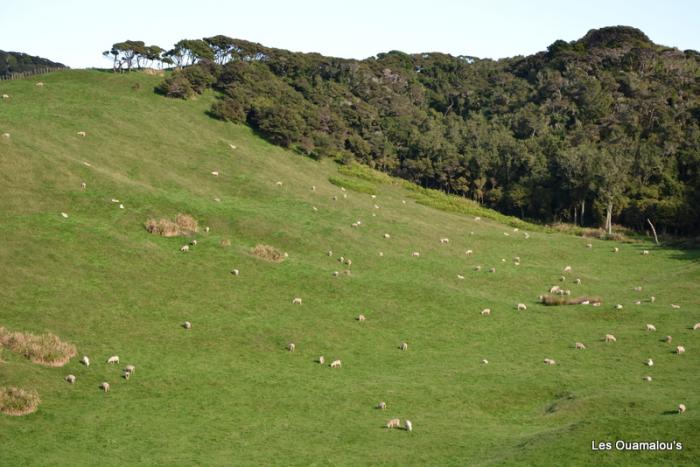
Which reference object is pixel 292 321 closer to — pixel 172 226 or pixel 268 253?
pixel 268 253

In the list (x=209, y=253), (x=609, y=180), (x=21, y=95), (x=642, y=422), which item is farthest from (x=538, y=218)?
(x=642, y=422)

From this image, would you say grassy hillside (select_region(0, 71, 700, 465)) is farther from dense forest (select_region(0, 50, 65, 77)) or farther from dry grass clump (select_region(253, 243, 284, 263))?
dense forest (select_region(0, 50, 65, 77))

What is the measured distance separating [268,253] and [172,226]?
300 inches

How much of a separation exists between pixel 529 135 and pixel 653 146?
70.8 feet

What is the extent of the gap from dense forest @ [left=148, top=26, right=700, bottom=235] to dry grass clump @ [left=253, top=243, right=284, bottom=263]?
39026 mm

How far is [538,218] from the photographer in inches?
3893

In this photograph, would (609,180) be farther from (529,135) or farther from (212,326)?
(212,326)

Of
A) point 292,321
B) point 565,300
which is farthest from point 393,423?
point 565,300

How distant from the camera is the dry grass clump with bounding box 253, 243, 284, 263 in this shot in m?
56.3

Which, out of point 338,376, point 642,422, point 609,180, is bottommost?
point 338,376

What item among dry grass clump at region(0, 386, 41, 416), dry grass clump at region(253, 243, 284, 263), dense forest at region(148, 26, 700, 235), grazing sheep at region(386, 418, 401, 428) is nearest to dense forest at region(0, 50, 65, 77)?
dense forest at region(148, 26, 700, 235)

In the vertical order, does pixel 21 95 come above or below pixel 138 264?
above

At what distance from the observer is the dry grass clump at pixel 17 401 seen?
29719 millimetres

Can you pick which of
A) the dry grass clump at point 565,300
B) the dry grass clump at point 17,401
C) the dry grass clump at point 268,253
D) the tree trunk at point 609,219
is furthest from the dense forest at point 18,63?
the dry grass clump at point 17,401
